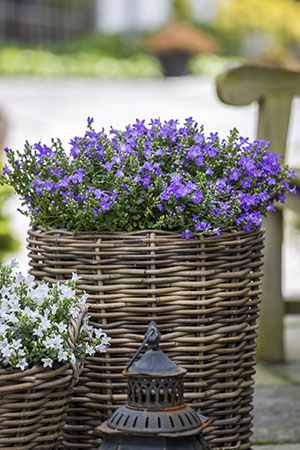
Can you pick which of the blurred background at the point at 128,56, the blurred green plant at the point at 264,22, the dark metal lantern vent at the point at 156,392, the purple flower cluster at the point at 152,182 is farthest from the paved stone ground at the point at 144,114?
the blurred green plant at the point at 264,22

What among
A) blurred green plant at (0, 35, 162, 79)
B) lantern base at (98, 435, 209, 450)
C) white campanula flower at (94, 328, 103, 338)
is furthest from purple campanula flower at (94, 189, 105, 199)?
blurred green plant at (0, 35, 162, 79)

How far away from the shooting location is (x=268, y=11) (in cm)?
1725

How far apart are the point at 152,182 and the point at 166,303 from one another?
0.86 ft

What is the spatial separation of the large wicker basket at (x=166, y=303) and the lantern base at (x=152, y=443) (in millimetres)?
277

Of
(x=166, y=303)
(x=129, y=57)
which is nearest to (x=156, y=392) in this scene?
(x=166, y=303)

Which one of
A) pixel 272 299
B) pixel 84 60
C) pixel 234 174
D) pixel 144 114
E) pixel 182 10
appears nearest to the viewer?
pixel 234 174

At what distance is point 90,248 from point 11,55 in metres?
15.5

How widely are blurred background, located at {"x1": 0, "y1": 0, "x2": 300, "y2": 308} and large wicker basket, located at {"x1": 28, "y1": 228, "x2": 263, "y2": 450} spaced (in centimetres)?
775

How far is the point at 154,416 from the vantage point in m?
1.35

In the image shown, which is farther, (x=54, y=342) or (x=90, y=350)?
(x=90, y=350)

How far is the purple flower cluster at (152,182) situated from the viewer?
160cm

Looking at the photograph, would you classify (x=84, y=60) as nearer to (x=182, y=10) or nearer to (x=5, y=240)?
(x=182, y=10)

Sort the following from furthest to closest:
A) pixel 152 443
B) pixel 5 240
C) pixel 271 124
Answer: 1. pixel 5 240
2. pixel 271 124
3. pixel 152 443

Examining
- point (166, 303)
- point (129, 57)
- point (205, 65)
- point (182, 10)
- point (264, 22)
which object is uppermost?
point (182, 10)
